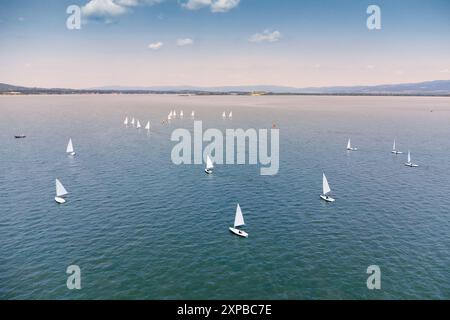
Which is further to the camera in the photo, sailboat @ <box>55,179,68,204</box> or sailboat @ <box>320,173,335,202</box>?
sailboat @ <box>320,173,335,202</box>

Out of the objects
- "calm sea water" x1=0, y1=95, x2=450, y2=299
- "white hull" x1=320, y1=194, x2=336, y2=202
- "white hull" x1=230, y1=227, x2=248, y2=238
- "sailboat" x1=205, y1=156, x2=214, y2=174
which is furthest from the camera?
"sailboat" x1=205, y1=156, x2=214, y2=174

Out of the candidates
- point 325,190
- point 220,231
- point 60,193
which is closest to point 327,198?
point 325,190

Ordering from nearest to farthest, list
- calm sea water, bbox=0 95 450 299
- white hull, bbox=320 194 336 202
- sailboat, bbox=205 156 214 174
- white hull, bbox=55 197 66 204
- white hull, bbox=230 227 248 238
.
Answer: calm sea water, bbox=0 95 450 299
white hull, bbox=230 227 248 238
white hull, bbox=55 197 66 204
white hull, bbox=320 194 336 202
sailboat, bbox=205 156 214 174

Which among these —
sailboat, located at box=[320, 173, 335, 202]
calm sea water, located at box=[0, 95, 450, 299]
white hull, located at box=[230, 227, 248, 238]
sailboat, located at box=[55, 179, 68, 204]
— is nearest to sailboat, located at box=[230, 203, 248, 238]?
white hull, located at box=[230, 227, 248, 238]

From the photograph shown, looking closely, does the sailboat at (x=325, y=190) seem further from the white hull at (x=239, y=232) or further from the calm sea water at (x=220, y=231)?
the white hull at (x=239, y=232)

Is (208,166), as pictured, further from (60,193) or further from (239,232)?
(60,193)

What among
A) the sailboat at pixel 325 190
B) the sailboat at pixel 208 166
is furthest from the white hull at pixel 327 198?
the sailboat at pixel 208 166

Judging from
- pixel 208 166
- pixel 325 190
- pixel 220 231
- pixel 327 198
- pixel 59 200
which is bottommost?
pixel 220 231

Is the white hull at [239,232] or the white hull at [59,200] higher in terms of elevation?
the white hull at [59,200]

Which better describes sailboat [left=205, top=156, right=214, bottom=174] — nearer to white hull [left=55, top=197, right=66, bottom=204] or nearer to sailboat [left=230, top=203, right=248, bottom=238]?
sailboat [left=230, top=203, right=248, bottom=238]

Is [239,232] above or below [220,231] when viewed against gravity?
above

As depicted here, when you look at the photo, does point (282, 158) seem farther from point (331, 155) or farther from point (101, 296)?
point (101, 296)
